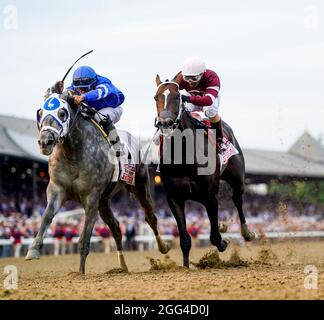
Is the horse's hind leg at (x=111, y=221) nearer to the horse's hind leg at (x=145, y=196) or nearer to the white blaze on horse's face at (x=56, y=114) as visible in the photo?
the horse's hind leg at (x=145, y=196)

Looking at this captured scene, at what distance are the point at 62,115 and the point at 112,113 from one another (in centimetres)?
143

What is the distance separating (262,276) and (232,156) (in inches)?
127

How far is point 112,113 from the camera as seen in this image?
10258 millimetres

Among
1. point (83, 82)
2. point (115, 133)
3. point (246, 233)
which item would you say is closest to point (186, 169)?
point (115, 133)

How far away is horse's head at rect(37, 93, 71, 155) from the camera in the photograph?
8.56 metres

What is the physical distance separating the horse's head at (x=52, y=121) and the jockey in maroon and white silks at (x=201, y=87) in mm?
1573

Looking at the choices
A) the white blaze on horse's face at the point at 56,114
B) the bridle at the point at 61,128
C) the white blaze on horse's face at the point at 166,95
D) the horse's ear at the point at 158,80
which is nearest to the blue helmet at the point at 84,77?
the bridle at the point at 61,128

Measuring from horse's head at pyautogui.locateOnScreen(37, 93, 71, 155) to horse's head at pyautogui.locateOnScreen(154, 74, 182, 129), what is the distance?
1147 mm

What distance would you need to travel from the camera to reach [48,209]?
8.90 m

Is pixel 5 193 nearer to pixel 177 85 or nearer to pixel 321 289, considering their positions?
pixel 177 85

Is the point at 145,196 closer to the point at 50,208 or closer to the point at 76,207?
the point at 50,208

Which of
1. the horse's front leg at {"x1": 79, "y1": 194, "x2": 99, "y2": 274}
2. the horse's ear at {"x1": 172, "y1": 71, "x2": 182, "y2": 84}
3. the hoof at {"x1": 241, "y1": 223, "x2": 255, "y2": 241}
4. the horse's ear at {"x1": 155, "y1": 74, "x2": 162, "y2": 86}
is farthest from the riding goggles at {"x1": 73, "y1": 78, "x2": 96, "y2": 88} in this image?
the hoof at {"x1": 241, "y1": 223, "x2": 255, "y2": 241}
